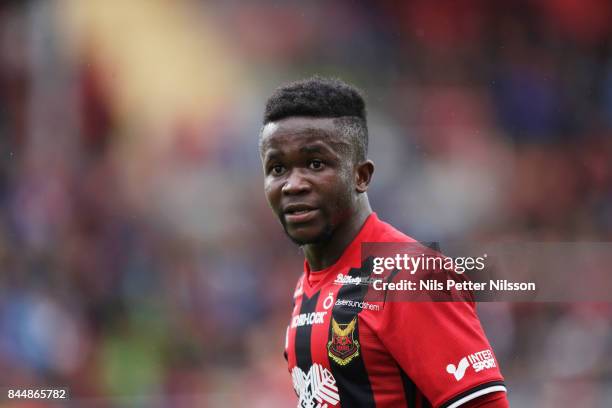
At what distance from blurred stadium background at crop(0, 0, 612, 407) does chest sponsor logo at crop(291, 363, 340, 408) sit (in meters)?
3.78

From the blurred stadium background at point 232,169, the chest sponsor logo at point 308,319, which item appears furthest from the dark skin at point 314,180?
the blurred stadium background at point 232,169

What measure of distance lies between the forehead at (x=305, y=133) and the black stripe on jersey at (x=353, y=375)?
0.45 m

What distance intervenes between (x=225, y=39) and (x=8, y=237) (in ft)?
9.61

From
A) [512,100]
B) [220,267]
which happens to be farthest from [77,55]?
[512,100]

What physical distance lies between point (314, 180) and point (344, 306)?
0.41 metres

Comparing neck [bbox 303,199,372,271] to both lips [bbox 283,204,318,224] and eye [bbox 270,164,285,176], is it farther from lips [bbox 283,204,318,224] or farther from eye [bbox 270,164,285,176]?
eye [bbox 270,164,285,176]

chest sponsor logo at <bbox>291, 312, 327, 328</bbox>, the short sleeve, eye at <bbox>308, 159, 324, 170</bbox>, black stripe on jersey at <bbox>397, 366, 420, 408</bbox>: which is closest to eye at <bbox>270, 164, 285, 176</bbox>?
eye at <bbox>308, 159, 324, 170</bbox>

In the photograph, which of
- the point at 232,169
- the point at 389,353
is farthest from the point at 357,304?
the point at 232,169

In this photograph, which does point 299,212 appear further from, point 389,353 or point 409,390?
point 409,390

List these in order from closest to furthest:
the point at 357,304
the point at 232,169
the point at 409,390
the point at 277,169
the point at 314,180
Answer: the point at 409,390
the point at 357,304
the point at 314,180
the point at 277,169
the point at 232,169

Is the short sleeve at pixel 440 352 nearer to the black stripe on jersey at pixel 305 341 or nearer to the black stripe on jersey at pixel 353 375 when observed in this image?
the black stripe on jersey at pixel 353 375

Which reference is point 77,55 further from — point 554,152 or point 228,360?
point 554,152

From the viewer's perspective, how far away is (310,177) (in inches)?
108

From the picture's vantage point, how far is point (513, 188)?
780 cm
